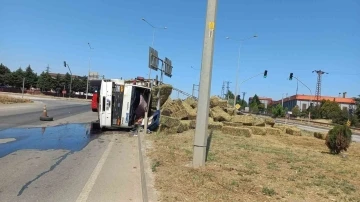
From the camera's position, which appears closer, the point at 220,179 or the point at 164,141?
the point at 220,179

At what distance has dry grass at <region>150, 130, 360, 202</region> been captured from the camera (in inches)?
249

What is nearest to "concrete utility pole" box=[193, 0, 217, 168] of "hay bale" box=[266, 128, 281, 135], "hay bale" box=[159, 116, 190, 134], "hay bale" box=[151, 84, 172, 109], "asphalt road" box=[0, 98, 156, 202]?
"asphalt road" box=[0, 98, 156, 202]

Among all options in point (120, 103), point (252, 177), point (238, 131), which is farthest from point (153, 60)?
point (252, 177)

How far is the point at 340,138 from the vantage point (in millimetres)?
12586

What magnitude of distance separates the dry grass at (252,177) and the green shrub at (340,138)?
1274mm

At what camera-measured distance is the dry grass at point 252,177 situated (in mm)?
6320

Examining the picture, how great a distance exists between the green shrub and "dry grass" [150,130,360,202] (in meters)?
1.27

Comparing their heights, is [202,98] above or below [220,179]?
above

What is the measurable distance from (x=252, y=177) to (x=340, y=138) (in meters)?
6.39

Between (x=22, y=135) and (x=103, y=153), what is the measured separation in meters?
4.61

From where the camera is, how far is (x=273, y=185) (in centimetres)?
706

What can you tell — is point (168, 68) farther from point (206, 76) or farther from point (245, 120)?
point (206, 76)

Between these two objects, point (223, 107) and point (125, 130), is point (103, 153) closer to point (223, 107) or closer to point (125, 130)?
point (125, 130)

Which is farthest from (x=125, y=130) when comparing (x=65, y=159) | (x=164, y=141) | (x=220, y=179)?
(x=220, y=179)
